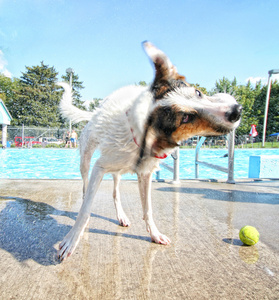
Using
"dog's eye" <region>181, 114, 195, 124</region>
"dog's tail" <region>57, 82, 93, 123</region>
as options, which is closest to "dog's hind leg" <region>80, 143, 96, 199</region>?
"dog's tail" <region>57, 82, 93, 123</region>

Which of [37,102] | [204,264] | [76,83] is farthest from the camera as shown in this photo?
[76,83]

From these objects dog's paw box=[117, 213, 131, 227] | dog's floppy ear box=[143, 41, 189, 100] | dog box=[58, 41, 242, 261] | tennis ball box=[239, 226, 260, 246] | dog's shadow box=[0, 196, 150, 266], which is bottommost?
dog's shadow box=[0, 196, 150, 266]

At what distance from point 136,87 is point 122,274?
1382mm

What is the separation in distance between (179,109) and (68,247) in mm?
1312

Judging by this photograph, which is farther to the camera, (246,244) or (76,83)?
(76,83)

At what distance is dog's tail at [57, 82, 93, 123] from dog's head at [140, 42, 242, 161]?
171 centimetres

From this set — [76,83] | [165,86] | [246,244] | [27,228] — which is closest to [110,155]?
[165,86]

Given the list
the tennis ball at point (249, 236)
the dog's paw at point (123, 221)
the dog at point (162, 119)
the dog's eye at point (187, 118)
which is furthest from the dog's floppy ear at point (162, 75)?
the dog's paw at point (123, 221)

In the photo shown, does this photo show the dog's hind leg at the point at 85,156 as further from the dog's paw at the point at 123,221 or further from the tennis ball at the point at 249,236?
the tennis ball at the point at 249,236

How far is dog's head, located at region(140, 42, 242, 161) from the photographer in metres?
1.27

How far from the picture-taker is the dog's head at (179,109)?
1.27 metres

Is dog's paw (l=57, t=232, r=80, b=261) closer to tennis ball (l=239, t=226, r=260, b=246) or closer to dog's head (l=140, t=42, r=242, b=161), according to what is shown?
dog's head (l=140, t=42, r=242, b=161)

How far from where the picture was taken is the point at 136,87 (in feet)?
6.52

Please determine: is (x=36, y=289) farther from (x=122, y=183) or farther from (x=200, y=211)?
(x=122, y=183)
